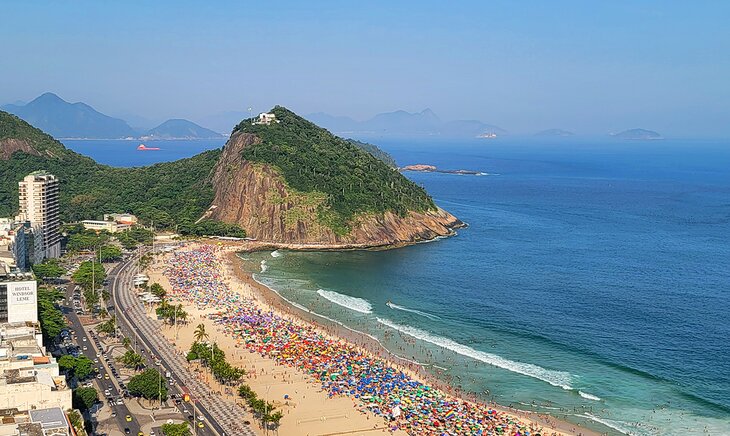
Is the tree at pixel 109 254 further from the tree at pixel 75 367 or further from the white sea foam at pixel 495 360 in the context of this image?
the tree at pixel 75 367

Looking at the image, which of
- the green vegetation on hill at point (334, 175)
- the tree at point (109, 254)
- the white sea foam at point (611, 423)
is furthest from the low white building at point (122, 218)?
the white sea foam at point (611, 423)

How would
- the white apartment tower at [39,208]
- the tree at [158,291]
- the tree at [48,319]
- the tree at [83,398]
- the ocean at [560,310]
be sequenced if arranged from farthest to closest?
the white apartment tower at [39,208] < the tree at [158,291] < the tree at [48,319] < the ocean at [560,310] < the tree at [83,398]

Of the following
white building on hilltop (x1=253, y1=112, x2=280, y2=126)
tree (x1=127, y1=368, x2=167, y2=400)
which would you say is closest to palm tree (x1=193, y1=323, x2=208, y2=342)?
tree (x1=127, y1=368, x2=167, y2=400)

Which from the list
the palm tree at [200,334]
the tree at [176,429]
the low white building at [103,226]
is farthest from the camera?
the low white building at [103,226]

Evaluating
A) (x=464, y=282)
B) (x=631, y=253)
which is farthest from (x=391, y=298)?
(x=631, y=253)

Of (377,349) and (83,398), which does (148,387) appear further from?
(377,349)

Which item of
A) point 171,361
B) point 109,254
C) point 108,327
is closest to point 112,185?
point 109,254

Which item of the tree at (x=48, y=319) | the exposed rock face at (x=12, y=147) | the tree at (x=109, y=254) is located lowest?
the tree at (x=48, y=319)
